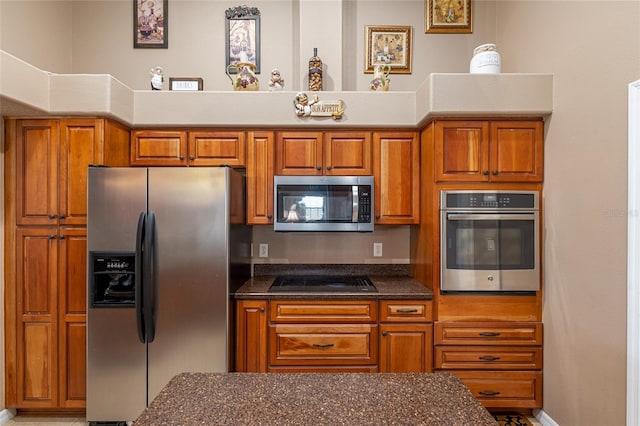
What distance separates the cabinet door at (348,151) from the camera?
2.88 meters

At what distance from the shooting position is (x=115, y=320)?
2.37 m

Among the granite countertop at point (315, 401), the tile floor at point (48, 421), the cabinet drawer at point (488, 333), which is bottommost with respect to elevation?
the tile floor at point (48, 421)

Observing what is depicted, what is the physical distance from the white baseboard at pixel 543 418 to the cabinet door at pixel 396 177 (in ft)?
5.16

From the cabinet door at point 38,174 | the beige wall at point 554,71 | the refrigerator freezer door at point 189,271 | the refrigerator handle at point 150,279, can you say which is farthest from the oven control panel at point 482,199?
the cabinet door at point 38,174

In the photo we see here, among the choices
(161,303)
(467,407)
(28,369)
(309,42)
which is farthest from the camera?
(309,42)

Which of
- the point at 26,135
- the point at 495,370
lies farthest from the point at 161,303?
the point at 495,370

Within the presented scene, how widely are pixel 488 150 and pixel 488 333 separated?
128 centimetres

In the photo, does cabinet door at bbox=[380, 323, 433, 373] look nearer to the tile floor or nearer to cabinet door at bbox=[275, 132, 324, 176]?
the tile floor

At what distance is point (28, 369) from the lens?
2.51m

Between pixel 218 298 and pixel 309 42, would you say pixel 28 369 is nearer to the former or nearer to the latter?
pixel 218 298

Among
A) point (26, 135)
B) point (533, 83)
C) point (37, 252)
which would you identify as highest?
point (533, 83)

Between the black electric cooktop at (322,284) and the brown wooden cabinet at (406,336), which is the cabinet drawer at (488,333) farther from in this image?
the black electric cooktop at (322,284)

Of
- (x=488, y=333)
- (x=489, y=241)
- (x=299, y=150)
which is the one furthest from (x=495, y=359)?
(x=299, y=150)

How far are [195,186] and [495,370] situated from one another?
94.4 inches
